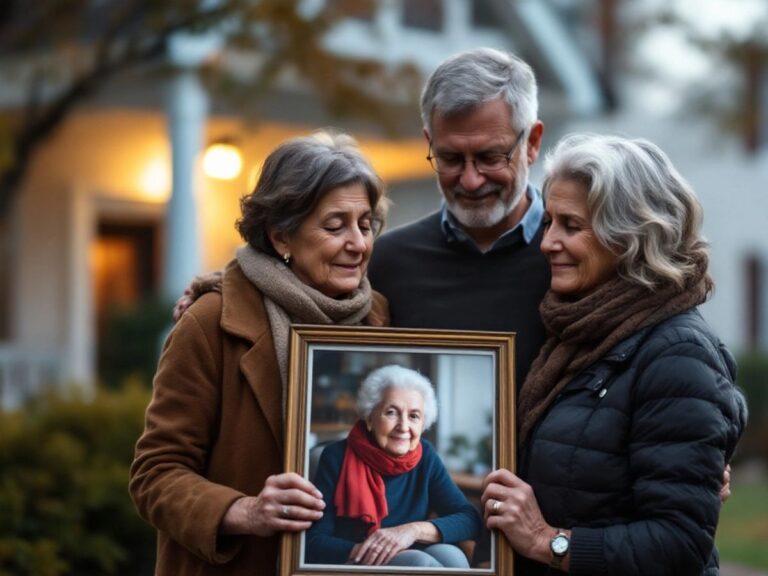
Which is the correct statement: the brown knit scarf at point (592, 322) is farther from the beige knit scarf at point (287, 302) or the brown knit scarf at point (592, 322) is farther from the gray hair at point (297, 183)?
the gray hair at point (297, 183)

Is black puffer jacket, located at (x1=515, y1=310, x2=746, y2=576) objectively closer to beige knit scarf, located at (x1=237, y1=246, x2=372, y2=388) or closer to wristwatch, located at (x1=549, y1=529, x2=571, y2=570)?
wristwatch, located at (x1=549, y1=529, x2=571, y2=570)

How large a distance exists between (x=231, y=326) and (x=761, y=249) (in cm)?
2395

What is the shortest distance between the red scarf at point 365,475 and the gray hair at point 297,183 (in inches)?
24.2

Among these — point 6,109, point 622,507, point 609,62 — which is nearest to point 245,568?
point 622,507

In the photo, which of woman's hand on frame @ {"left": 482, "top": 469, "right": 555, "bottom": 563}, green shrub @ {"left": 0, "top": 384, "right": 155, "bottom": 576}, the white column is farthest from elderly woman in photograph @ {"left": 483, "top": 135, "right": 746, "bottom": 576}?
the white column

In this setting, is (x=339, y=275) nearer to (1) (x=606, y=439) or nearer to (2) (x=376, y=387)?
(2) (x=376, y=387)

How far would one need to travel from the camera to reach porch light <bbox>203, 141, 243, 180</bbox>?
1203 cm

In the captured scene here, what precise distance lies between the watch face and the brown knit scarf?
320 millimetres

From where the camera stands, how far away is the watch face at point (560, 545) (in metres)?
3.56

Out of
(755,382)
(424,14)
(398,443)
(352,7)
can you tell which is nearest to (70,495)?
(398,443)

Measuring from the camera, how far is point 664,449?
11.4 feet

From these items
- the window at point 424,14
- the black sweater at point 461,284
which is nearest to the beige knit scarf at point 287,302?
the black sweater at point 461,284

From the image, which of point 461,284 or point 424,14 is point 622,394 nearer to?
point 461,284

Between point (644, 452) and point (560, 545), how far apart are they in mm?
311
